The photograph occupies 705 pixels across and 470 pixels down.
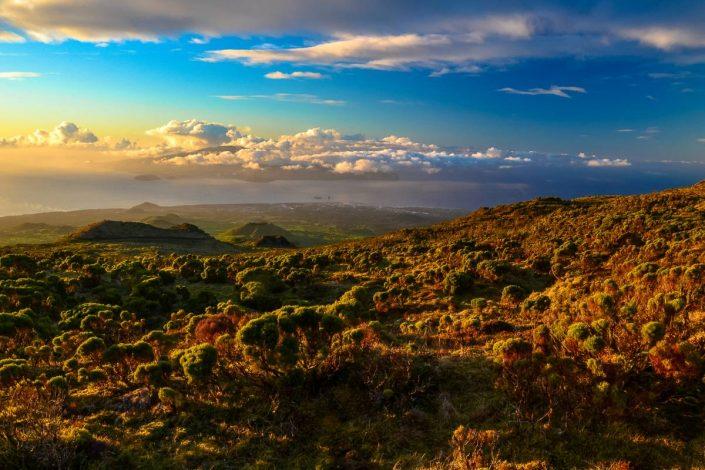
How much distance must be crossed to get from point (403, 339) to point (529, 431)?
7714 mm

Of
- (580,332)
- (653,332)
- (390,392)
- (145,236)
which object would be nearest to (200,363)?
(390,392)

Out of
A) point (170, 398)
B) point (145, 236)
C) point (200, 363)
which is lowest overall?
point (145, 236)

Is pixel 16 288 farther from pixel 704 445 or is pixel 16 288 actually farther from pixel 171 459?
pixel 704 445

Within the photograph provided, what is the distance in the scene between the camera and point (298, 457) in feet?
31.2

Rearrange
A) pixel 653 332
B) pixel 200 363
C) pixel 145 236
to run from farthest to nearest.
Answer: pixel 145 236, pixel 200 363, pixel 653 332

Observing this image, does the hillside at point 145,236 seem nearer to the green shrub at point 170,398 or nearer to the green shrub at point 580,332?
the green shrub at point 170,398

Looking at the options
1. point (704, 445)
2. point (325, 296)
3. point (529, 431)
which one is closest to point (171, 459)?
point (529, 431)

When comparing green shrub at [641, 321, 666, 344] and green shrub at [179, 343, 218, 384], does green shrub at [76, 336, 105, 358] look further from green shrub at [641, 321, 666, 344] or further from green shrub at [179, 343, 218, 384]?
green shrub at [641, 321, 666, 344]

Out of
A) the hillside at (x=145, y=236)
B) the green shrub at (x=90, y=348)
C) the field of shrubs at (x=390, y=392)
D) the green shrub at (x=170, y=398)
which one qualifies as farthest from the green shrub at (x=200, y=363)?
the hillside at (x=145, y=236)

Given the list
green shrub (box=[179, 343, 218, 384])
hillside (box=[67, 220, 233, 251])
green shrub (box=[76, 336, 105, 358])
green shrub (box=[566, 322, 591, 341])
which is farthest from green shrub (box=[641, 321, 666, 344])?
hillside (box=[67, 220, 233, 251])

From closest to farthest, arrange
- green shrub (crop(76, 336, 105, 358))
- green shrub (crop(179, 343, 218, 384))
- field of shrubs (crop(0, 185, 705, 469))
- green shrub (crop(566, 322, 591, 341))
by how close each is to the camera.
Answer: field of shrubs (crop(0, 185, 705, 469)) < green shrub (crop(566, 322, 591, 341)) < green shrub (crop(179, 343, 218, 384)) < green shrub (crop(76, 336, 105, 358))

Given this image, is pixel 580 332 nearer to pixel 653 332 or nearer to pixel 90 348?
pixel 653 332

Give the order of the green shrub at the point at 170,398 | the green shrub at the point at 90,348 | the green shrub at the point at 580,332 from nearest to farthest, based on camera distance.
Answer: the green shrub at the point at 580,332, the green shrub at the point at 170,398, the green shrub at the point at 90,348

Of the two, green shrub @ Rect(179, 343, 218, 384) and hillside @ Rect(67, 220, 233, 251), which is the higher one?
green shrub @ Rect(179, 343, 218, 384)
